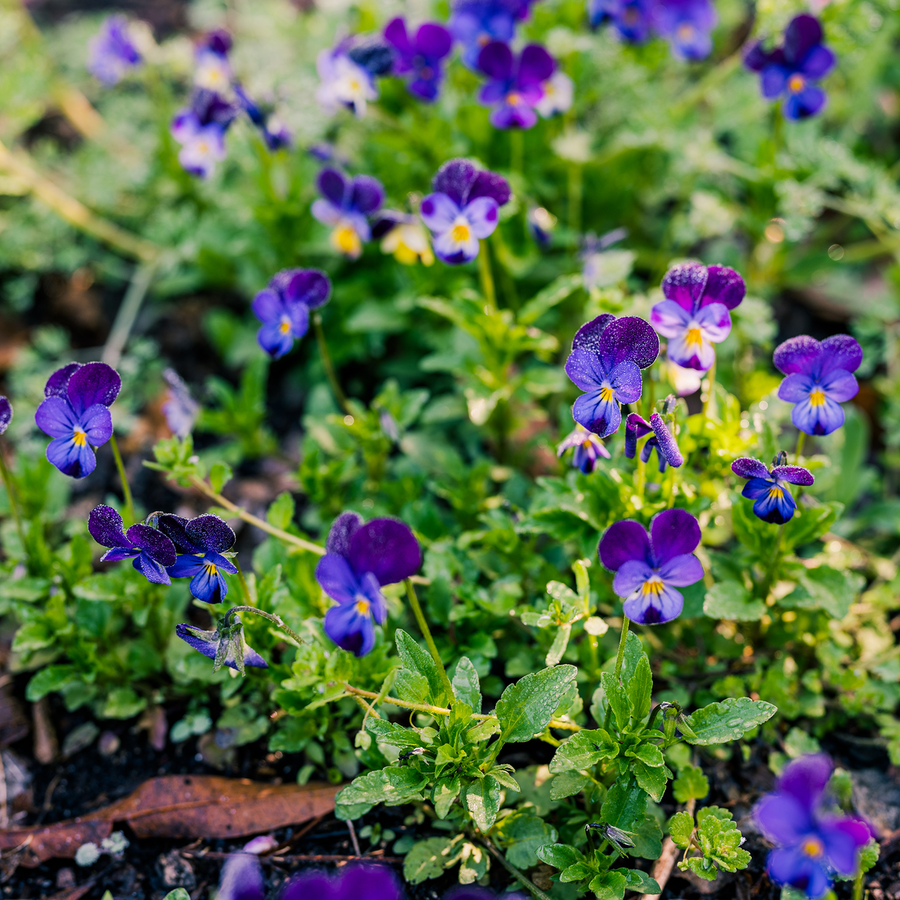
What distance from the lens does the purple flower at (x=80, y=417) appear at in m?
2.02

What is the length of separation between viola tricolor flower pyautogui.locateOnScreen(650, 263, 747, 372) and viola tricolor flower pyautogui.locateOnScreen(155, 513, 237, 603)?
1.18 meters

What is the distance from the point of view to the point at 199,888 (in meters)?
2.20

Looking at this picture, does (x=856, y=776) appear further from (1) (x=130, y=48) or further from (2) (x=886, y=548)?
(1) (x=130, y=48)

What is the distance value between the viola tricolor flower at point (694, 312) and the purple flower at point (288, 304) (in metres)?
1.02

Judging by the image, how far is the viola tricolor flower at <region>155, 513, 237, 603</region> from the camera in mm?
1926

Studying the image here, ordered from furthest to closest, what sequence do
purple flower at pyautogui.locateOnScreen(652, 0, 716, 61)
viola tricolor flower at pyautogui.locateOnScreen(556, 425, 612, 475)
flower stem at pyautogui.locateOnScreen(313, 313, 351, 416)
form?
1. purple flower at pyautogui.locateOnScreen(652, 0, 716, 61)
2. flower stem at pyautogui.locateOnScreen(313, 313, 351, 416)
3. viola tricolor flower at pyautogui.locateOnScreen(556, 425, 612, 475)

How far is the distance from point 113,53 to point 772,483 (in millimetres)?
3437

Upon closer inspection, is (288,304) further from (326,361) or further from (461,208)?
(461,208)

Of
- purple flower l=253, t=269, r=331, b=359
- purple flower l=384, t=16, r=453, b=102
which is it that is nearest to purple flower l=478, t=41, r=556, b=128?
purple flower l=384, t=16, r=453, b=102

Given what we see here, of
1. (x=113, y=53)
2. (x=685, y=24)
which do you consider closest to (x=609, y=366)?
(x=685, y=24)

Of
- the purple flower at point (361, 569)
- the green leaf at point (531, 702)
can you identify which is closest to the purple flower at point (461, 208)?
the purple flower at point (361, 569)

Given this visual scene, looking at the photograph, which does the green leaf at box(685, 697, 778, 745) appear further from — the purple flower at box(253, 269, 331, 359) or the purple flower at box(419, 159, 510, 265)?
the purple flower at box(253, 269, 331, 359)

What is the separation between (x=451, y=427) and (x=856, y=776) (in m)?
1.81

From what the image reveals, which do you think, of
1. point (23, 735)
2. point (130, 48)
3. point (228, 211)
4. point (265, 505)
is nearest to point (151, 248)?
point (228, 211)
